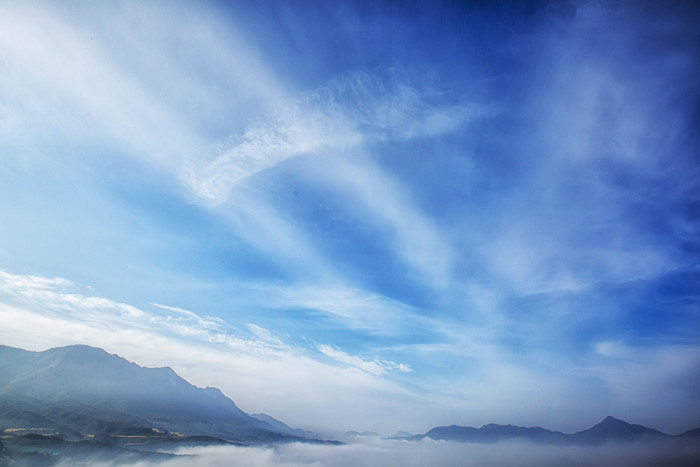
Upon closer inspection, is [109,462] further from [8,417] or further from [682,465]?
[682,465]

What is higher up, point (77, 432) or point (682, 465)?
point (682, 465)

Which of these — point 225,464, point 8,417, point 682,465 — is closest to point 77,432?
point 8,417

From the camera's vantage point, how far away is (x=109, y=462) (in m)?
137

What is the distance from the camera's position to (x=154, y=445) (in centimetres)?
17438

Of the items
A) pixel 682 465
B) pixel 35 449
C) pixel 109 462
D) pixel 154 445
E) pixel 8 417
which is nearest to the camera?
pixel 35 449

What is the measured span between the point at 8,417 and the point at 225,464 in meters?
122

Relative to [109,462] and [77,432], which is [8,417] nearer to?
[77,432]

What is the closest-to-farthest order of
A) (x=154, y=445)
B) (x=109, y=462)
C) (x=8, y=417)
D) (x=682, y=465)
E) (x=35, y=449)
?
(x=35, y=449) → (x=109, y=462) → (x=8, y=417) → (x=154, y=445) → (x=682, y=465)

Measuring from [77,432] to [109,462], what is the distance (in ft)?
121

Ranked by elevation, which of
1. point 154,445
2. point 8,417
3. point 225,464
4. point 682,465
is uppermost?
point 682,465

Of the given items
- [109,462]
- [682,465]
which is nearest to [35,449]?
[109,462]

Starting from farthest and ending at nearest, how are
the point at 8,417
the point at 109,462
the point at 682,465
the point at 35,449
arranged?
1. the point at 682,465
2. the point at 8,417
3. the point at 109,462
4. the point at 35,449

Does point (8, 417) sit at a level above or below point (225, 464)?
above

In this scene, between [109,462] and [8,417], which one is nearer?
[109,462]
